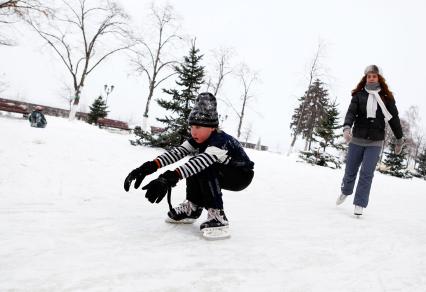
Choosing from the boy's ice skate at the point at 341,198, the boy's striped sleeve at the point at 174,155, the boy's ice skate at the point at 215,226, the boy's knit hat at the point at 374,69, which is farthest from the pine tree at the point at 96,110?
the boy's ice skate at the point at 215,226

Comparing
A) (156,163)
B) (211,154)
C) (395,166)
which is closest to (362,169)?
(211,154)

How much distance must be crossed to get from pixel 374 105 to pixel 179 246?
10.2 feet

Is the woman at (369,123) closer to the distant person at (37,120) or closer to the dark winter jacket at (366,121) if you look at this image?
the dark winter jacket at (366,121)

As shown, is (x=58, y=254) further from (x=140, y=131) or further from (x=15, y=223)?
(x=140, y=131)

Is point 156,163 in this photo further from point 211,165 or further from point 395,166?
point 395,166

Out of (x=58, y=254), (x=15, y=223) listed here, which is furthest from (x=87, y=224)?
(x=58, y=254)

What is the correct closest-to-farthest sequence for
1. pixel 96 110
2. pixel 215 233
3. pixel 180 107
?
pixel 215 233
pixel 180 107
pixel 96 110

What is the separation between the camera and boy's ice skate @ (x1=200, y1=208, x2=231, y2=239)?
2.61 meters

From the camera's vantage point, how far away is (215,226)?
8.75 ft

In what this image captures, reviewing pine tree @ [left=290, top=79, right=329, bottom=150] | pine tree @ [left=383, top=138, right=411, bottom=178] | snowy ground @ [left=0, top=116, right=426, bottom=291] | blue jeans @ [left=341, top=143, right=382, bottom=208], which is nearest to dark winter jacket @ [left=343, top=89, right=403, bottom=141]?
blue jeans @ [left=341, top=143, right=382, bottom=208]

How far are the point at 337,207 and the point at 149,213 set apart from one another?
287 centimetres

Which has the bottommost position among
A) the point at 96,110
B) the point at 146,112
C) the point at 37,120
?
the point at 37,120

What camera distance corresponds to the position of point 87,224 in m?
2.77

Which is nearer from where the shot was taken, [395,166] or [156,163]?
[156,163]
